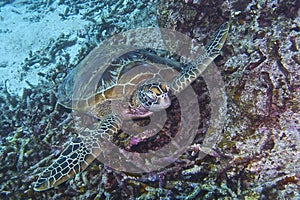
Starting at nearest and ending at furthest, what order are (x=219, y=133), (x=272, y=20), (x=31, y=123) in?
(x=219, y=133) → (x=272, y=20) → (x=31, y=123)

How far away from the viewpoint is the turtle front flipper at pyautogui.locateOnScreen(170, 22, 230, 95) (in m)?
2.77

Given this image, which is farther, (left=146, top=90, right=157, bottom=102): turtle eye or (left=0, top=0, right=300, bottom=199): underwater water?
(left=146, top=90, right=157, bottom=102): turtle eye

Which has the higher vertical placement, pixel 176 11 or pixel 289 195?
pixel 176 11

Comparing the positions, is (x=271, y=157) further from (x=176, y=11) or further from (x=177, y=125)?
(x=176, y=11)

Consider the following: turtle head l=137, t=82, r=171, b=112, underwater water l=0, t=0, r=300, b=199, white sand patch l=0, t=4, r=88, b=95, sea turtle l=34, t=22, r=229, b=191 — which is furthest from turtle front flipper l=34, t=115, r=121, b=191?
white sand patch l=0, t=4, r=88, b=95

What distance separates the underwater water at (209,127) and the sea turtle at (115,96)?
0.41ft

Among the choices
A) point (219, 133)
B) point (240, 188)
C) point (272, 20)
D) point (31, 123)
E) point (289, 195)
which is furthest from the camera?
point (31, 123)

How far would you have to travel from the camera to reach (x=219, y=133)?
229cm

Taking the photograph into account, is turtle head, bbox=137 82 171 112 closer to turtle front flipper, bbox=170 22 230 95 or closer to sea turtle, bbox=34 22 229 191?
sea turtle, bbox=34 22 229 191

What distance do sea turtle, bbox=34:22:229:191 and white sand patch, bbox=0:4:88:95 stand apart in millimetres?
2274

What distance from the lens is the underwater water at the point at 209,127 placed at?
1.98m

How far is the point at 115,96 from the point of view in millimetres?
2934

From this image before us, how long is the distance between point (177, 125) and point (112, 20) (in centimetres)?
386

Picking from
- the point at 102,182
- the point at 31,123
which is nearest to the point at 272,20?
the point at 102,182
